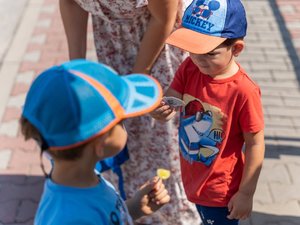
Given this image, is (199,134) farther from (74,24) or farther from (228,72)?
(74,24)

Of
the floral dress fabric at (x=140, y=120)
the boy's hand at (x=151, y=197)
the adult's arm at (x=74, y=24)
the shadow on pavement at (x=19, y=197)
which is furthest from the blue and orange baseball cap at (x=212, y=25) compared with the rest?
the shadow on pavement at (x=19, y=197)

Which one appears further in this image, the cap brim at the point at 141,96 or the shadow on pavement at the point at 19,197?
the shadow on pavement at the point at 19,197

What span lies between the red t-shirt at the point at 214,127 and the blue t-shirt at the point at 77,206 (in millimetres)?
665

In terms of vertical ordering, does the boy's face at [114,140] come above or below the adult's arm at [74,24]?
above

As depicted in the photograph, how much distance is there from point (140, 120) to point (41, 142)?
4.47ft

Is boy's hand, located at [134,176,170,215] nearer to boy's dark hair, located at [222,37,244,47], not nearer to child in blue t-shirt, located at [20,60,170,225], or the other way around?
child in blue t-shirt, located at [20,60,170,225]

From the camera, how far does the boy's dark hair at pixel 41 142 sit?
1597mm

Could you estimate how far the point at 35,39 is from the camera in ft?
18.7

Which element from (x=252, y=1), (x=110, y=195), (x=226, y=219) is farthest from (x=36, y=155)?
(x=252, y=1)

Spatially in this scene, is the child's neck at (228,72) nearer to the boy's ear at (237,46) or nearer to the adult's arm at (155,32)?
the boy's ear at (237,46)

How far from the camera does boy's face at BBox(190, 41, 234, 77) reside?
7.07ft

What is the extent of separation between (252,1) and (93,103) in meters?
5.34

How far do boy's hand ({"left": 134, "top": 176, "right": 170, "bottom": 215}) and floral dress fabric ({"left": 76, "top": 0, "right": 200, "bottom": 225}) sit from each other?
0.89 metres

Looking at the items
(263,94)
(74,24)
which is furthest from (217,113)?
(263,94)
